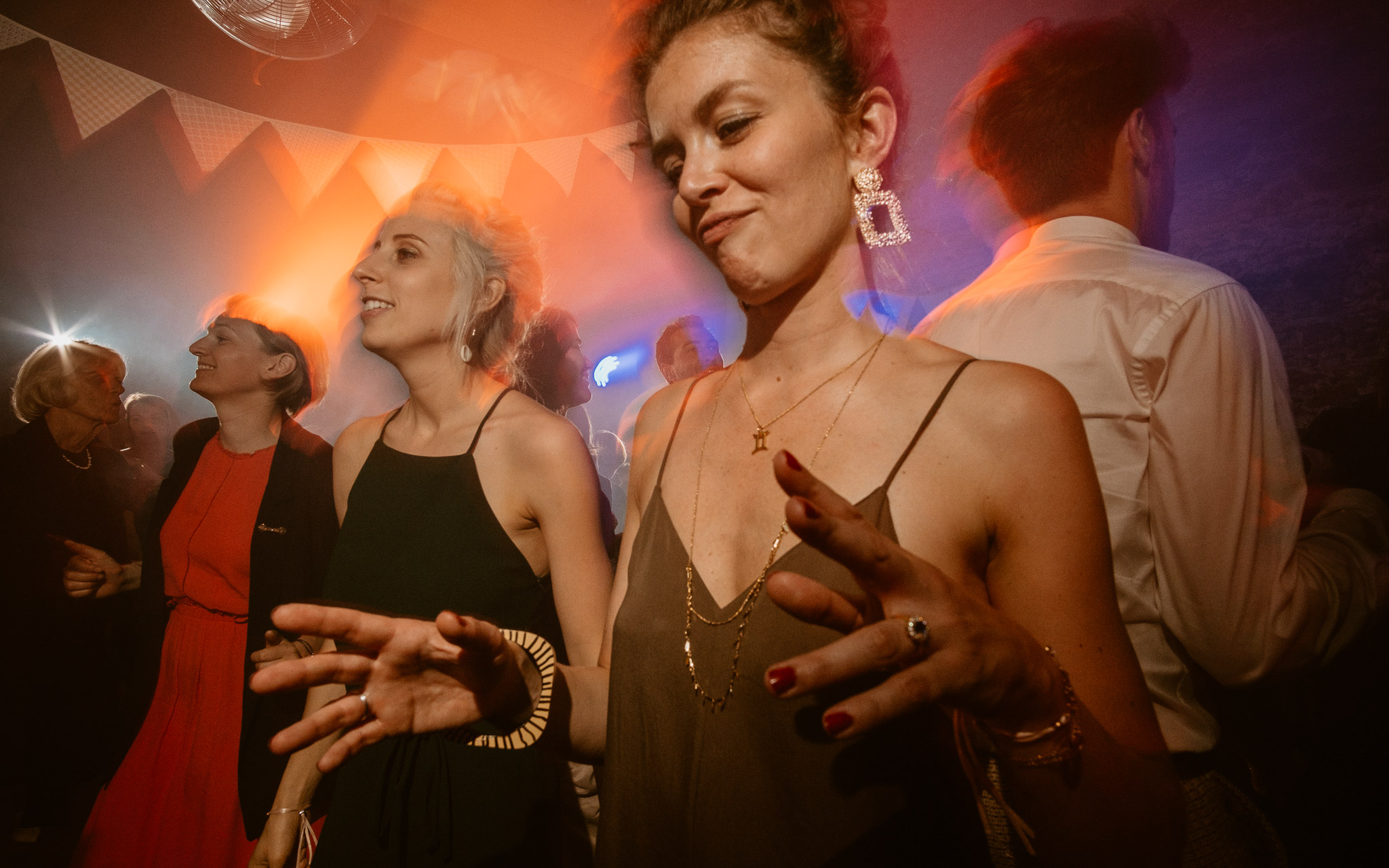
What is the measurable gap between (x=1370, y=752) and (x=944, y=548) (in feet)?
4.02

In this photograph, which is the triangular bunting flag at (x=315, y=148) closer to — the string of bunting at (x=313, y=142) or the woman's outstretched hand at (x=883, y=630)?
the string of bunting at (x=313, y=142)

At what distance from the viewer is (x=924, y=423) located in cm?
74

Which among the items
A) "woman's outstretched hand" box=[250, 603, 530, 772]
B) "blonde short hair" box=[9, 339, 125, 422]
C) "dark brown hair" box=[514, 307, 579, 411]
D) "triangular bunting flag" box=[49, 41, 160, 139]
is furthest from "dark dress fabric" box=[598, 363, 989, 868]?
"triangular bunting flag" box=[49, 41, 160, 139]

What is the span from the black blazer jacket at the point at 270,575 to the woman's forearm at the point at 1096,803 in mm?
2020

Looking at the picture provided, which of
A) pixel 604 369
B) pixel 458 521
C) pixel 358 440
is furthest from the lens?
pixel 604 369

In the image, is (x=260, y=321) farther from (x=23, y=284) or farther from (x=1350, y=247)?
(x=1350, y=247)

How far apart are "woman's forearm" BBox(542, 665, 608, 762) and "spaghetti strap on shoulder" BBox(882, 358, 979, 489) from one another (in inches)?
24.9

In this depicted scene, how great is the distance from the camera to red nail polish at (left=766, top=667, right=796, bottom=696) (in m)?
0.39

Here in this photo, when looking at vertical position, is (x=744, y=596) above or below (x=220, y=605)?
below

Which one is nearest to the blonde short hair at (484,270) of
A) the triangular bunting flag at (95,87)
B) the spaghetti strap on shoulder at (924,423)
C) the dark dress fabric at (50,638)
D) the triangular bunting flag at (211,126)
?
the spaghetti strap on shoulder at (924,423)

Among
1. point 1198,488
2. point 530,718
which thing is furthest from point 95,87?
point 1198,488

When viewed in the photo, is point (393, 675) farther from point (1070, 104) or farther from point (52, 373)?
point (52, 373)

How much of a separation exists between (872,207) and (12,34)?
186 inches

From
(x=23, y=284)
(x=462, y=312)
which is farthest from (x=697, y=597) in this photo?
(x=23, y=284)
